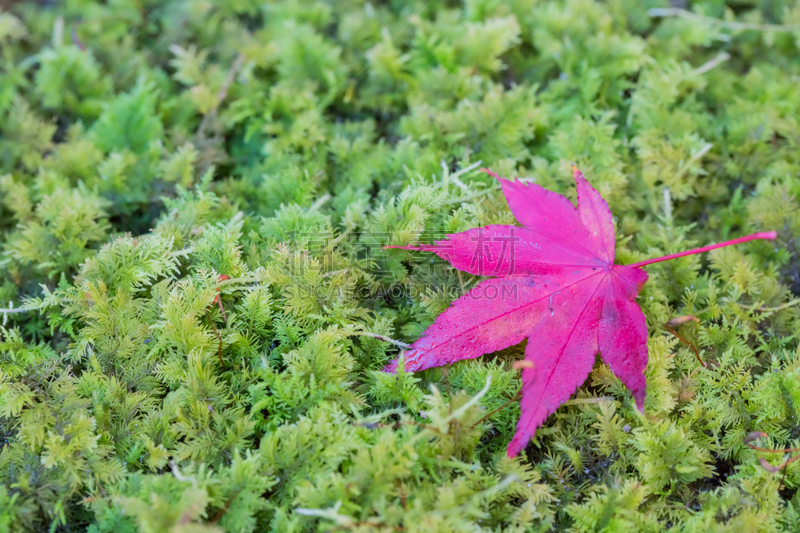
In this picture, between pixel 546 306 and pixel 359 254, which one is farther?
pixel 359 254

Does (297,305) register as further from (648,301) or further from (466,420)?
(648,301)

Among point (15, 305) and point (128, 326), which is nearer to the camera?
point (128, 326)

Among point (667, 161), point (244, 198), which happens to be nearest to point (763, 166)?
point (667, 161)
